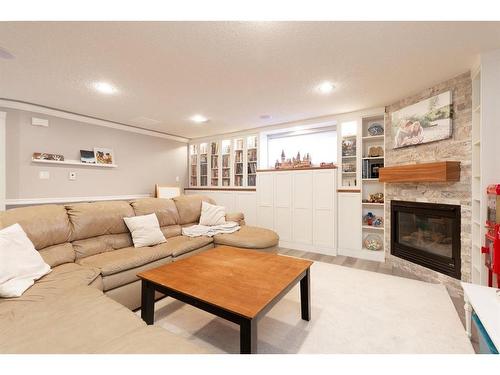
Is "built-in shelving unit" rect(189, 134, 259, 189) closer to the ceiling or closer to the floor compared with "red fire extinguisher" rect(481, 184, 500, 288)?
closer to the ceiling

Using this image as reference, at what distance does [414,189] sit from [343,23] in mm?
2313

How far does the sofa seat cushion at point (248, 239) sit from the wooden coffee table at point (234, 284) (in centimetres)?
54

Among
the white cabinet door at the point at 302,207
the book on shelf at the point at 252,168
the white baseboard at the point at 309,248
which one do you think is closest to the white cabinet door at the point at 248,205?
the book on shelf at the point at 252,168

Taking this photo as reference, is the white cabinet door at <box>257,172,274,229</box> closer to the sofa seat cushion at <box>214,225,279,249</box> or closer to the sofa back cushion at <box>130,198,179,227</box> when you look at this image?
the sofa seat cushion at <box>214,225,279,249</box>

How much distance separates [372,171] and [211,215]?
2637 mm

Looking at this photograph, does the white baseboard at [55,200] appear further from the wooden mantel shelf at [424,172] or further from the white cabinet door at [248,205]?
the wooden mantel shelf at [424,172]

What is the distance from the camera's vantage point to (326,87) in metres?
2.70

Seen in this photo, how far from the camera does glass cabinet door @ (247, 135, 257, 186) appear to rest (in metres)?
4.73

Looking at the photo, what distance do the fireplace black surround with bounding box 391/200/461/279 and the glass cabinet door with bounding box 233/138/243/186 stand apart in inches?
115

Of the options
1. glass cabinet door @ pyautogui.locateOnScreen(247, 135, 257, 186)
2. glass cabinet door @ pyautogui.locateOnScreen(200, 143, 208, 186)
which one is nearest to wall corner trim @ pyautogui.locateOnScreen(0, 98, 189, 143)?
glass cabinet door @ pyautogui.locateOnScreen(200, 143, 208, 186)

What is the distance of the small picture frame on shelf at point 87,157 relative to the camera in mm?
3799

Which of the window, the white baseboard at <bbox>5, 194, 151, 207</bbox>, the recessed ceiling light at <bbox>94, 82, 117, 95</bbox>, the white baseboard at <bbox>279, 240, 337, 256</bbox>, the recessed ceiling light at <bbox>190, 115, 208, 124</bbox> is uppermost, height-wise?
the recessed ceiling light at <bbox>190, 115, 208, 124</bbox>

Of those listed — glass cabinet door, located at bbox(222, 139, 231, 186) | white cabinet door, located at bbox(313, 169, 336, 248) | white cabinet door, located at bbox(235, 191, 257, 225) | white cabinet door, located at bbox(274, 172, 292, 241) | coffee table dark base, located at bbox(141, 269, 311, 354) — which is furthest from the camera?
glass cabinet door, located at bbox(222, 139, 231, 186)

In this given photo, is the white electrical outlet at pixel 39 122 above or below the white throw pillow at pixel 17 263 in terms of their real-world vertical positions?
above
